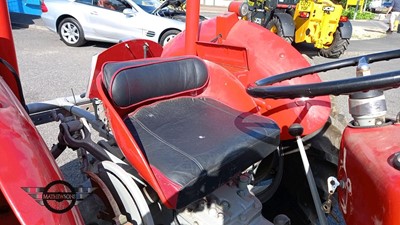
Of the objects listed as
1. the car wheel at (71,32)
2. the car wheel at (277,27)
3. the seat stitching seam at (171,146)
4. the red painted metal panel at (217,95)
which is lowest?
the car wheel at (71,32)

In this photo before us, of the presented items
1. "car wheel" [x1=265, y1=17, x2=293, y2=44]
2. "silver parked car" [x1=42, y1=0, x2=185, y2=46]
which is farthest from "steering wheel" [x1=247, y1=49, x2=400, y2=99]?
"car wheel" [x1=265, y1=17, x2=293, y2=44]

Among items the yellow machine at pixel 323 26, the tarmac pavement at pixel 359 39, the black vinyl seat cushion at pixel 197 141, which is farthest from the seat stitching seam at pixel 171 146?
the tarmac pavement at pixel 359 39

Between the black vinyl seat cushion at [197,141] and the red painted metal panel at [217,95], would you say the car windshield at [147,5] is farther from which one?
the black vinyl seat cushion at [197,141]

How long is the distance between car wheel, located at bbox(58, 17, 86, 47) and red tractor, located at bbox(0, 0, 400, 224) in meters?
5.84

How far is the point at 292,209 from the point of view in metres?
1.90

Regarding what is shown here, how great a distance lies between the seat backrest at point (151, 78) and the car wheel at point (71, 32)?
20.5 ft

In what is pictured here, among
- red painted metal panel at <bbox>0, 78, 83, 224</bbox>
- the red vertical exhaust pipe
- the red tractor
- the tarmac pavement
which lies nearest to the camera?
red painted metal panel at <bbox>0, 78, 83, 224</bbox>

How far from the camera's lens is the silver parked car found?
23.2ft

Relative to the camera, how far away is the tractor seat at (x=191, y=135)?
1263mm

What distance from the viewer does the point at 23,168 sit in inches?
33.0

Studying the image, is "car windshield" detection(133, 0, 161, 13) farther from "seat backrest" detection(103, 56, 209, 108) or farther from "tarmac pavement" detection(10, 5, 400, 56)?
"seat backrest" detection(103, 56, 209, 108)

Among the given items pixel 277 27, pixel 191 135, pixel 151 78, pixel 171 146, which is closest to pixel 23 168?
pixel 171 146

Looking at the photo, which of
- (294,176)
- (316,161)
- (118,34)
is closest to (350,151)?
(316,161)

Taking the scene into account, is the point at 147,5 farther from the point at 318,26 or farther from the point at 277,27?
the point at 318,26
